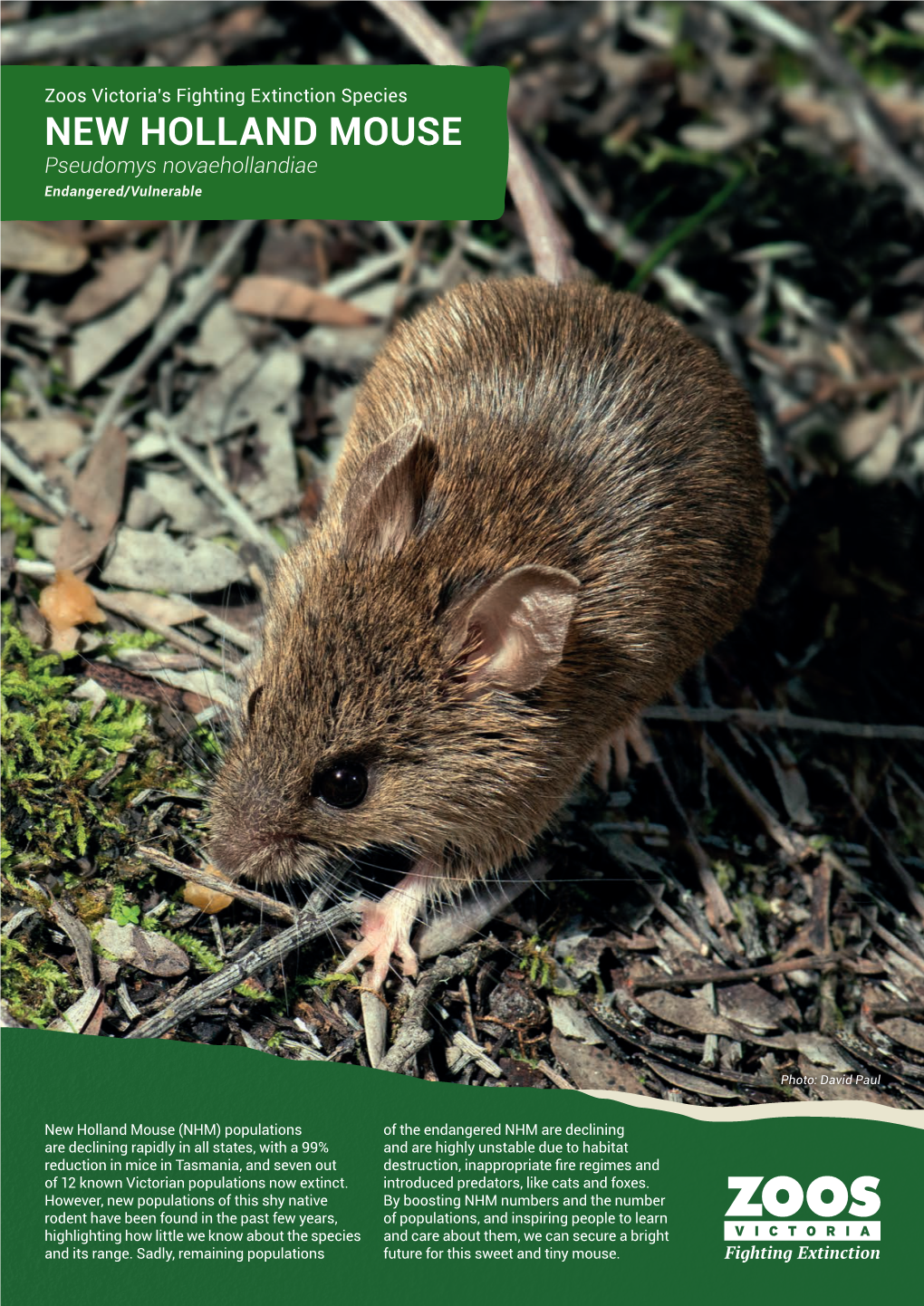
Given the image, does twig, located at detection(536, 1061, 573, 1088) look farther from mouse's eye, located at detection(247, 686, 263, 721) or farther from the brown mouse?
mouse's eye, located at detection(247, 686, 263, 721)

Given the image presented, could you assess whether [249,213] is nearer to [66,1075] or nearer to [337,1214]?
[66,1075]

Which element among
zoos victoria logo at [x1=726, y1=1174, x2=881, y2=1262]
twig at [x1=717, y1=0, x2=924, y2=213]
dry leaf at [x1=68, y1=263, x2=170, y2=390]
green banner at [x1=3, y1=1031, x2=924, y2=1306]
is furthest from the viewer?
twig at [x1=717, y1=0, x2=924, y2=213]

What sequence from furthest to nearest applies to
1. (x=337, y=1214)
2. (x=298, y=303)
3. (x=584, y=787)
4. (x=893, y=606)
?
(x=298, y=303)
(x=893, y=606)
(x=584, y=787)
(x=337, y=1214)

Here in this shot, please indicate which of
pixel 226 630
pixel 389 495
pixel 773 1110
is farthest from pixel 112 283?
pixel 773 1110

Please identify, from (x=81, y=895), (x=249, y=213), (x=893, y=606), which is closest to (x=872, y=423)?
(x=893, y=606)

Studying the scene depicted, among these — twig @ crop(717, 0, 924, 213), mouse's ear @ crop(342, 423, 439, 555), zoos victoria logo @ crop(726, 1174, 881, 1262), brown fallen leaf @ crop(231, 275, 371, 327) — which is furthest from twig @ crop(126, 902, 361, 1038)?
twig @ crop(717, 0, 924, 213)

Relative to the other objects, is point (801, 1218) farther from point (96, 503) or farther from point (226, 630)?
point (96, 503)
